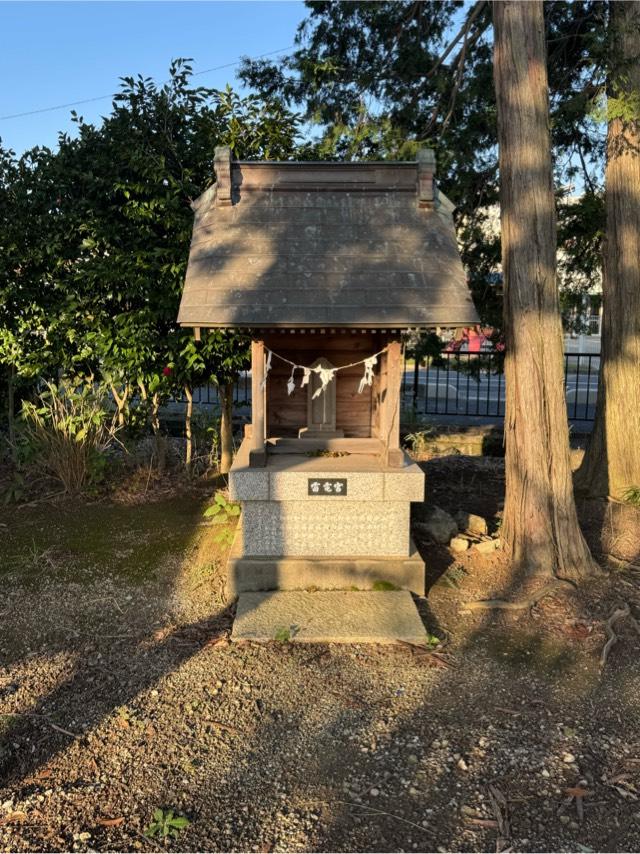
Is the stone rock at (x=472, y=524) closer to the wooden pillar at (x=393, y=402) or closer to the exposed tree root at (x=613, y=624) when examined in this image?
the wooden pillar at (x=393, y=402)

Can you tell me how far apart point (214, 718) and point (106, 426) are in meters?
5.30

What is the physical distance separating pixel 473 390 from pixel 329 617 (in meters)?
15.5

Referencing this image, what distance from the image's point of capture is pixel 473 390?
63.2 ft

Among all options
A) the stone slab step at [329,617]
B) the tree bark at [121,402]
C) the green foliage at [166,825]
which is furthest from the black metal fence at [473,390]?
the green foliage at [166,825]

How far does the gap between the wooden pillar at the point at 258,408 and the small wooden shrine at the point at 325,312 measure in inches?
0.5

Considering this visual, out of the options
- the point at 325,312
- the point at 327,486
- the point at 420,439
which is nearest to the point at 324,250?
the point at 325,312

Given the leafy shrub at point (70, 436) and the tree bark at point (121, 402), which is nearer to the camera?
the leafy shrub at point (70, 436)

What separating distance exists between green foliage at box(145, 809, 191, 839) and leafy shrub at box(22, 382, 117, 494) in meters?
5.28

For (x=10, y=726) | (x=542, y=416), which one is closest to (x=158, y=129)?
(x=542, y=416)

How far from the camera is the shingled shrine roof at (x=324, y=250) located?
473 cm

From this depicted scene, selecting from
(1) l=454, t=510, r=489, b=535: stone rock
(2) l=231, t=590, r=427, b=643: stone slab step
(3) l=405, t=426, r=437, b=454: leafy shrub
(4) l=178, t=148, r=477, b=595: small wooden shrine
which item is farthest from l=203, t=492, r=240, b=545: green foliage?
(3) l=405, t=426, r=437, b=454: leafy shrub

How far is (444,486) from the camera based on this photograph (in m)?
8.30

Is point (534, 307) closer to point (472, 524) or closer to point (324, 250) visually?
point (324, 250)

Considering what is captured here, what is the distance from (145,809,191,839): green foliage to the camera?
2.71m
